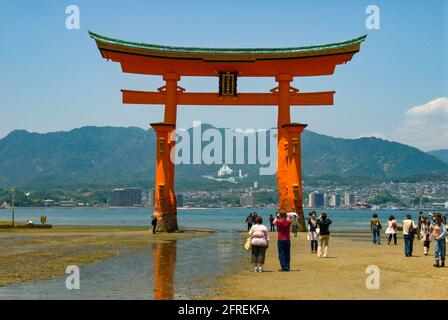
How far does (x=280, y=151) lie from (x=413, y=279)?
2329 cm

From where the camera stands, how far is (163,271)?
14.6 meters

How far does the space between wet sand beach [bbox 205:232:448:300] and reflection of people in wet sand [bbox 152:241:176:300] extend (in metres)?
1.02

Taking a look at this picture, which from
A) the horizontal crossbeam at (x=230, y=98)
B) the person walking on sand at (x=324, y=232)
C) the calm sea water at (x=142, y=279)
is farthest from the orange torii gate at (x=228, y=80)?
the person walking on sand at (x=324, y=232)

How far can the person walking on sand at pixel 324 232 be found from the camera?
18547mm

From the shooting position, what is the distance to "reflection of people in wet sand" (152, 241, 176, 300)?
10.9 metres

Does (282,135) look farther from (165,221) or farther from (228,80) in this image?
(165,221)

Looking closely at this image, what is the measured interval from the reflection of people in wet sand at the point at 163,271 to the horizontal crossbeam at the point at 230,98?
14.2m

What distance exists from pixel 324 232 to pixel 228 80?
18.8 meters
